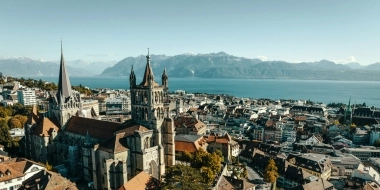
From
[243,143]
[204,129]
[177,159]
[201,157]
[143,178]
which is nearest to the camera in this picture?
[143,178]

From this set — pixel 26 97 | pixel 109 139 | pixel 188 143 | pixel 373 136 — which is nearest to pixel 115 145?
pixel 109 139

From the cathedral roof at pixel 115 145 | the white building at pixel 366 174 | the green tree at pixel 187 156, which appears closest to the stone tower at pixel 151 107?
the cathedral roof at pixel 115 145

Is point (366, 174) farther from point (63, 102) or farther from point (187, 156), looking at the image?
point (63, 102)

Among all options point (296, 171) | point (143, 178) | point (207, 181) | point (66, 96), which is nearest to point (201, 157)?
point (207, 181)

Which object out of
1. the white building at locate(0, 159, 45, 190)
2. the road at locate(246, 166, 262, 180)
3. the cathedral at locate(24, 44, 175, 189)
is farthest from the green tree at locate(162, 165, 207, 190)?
the white building at locate(0, 159, 45, 190)

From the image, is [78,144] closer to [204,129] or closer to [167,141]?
[167,141]

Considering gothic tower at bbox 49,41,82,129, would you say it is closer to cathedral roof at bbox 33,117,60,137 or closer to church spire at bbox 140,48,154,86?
cathedral roof at bbox 33,117,60,137
